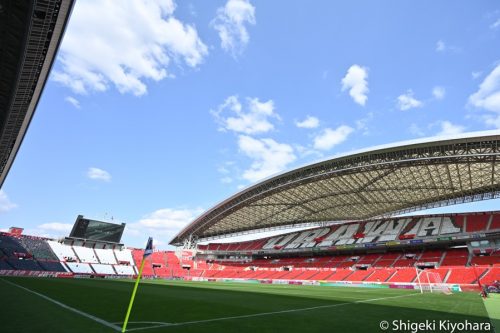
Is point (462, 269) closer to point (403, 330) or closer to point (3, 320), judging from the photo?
point (403, 330)

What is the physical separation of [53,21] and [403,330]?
17651mm

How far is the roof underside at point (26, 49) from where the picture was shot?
37.6 feet

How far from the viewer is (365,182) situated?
45.0 meters

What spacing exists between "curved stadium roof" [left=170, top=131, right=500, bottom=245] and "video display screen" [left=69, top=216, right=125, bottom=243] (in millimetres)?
16637

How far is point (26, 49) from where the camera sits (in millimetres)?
12820

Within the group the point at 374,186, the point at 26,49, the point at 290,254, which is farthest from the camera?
the point at 290,254

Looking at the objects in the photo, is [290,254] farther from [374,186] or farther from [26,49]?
[26,49]

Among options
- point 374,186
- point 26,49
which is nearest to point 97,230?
point 374,186

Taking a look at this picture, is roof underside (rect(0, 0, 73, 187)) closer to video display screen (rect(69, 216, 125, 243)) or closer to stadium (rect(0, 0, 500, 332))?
stadium (rect(0, 0, 500, 332))

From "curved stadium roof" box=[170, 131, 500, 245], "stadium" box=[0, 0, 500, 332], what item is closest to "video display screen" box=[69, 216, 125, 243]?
"stadium" box=[0, 0, 500, 332]

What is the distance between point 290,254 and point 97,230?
4292 centimetres

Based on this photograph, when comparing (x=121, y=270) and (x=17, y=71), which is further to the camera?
(x=121, y=270)

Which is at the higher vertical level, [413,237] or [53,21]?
[413,237]

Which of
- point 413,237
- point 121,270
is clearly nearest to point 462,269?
point 413,237
